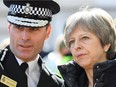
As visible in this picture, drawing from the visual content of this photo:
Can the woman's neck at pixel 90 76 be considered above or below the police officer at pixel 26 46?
below

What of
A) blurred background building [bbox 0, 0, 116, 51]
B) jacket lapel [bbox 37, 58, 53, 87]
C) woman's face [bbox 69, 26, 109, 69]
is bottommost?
blurred background building [bbox 0, 0, 116, 51]

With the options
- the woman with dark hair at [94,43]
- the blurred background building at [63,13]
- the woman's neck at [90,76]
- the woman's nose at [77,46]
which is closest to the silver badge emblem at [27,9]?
the woman with dark hair at [94,43]

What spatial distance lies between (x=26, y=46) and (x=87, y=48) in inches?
18.7

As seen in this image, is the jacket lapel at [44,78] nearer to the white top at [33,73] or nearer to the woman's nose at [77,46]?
the white top at [33,73]

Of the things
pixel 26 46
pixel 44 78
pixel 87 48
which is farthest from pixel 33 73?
pixel 87 48

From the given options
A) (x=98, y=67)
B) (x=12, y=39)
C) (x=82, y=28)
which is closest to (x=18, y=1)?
(x=12, y=39)

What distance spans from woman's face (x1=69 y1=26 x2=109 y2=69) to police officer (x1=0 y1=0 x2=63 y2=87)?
1.04 feet

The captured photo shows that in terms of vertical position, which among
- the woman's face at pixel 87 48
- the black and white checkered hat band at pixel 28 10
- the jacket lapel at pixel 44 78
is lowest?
the jacket lapel at pixel 44 78

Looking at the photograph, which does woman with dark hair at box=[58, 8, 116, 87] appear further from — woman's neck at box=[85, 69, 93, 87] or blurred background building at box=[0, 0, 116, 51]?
blurred background building at box=[0, 0, 116, 51]

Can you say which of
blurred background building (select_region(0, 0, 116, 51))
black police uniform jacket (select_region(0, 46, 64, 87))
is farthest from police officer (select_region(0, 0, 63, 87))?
blurred background building (select_region(0, 0, 116, 51))

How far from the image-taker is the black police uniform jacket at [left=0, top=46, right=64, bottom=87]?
12.4 feet

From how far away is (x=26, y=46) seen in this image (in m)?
3.75

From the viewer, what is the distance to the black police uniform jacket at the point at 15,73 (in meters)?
3.78

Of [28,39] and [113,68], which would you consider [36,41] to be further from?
[113,68]
